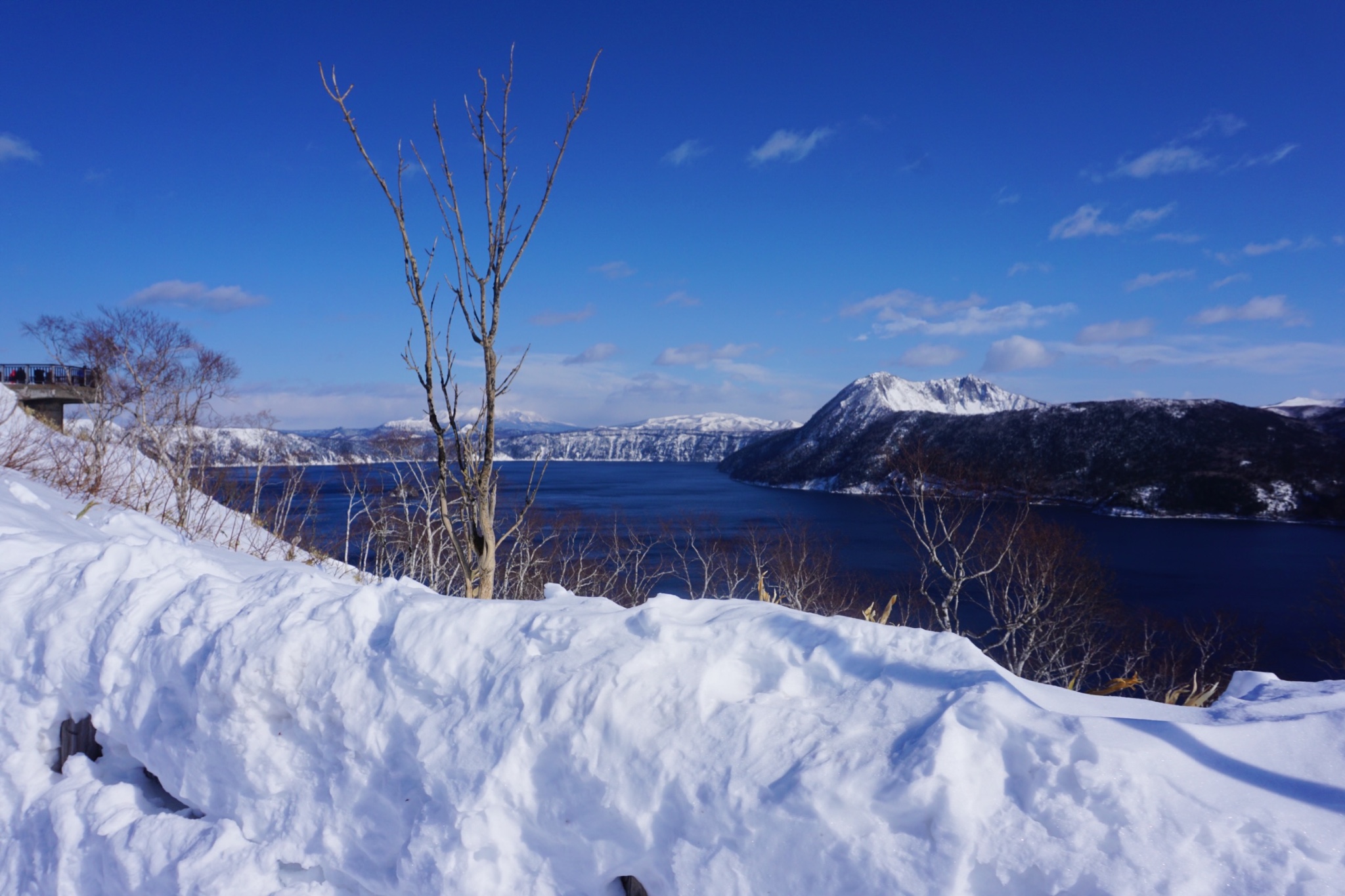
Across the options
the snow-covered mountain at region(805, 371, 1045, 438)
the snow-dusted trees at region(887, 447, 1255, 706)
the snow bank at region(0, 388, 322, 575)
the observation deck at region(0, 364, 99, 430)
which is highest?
the snow-covered mountain at region(805, 371, 1045, 438)

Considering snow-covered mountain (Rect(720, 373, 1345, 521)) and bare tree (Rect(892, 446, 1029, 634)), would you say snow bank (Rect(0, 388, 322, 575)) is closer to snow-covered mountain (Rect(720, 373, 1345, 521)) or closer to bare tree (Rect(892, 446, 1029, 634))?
bare tree (Rect(892, 446, 1029, 634))

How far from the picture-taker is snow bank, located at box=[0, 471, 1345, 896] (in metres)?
1.96

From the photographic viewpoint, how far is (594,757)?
2.40 meters

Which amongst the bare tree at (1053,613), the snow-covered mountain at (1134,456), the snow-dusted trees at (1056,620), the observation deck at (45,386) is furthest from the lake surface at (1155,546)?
the observation deck at (45,386)

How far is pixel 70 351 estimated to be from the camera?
2181cm

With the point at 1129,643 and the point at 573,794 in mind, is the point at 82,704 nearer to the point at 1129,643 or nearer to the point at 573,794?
the point at 573,794

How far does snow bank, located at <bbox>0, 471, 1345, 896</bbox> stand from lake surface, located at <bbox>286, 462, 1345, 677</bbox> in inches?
564

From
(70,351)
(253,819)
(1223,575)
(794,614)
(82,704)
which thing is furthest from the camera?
(1223,575)

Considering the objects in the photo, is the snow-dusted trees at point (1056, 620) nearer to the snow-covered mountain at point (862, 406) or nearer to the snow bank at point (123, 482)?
the snow bank at point (123, 482)

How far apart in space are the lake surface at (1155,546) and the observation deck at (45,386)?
13234mm

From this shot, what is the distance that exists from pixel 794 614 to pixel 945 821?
1.15 metres

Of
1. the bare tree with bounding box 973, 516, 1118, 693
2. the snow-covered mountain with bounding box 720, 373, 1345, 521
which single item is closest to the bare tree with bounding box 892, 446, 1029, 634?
the bare tree with bounding box 973, 516, 1118, 693

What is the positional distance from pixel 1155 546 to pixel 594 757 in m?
50.1

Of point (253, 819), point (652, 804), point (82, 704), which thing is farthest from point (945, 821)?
point (82, 704)
